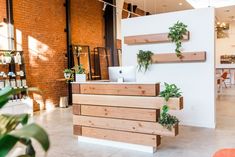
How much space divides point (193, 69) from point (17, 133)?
522 centimetres

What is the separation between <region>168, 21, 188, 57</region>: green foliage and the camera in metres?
5.23

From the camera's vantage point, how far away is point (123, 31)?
6.30 meters

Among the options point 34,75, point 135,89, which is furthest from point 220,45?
point 135,89

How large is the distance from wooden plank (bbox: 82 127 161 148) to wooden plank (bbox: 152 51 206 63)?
2.20m

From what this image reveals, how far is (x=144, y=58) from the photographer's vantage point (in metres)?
5.79

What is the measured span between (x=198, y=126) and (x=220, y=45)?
1192 cm

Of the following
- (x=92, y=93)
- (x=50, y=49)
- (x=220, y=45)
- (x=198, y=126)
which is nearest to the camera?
(x=92, y=93)

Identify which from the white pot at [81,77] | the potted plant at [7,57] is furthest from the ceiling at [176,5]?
the white pot at [81,77]

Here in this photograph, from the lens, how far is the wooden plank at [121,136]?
3.77 meters

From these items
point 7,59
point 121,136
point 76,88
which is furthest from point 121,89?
point 7,59

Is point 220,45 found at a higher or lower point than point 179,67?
higher

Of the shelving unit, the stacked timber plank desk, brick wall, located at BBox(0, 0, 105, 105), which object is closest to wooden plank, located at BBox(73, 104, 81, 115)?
the stacked timber plank desk

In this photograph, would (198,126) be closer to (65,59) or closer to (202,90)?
(202,90)

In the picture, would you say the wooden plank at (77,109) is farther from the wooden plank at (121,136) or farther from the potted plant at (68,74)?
the potted plant at (68,74)
